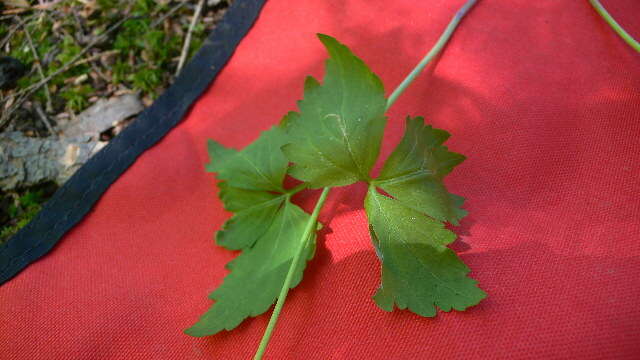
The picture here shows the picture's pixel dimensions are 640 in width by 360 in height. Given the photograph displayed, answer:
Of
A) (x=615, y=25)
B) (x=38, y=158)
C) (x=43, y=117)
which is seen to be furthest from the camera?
(x=43, y=117)

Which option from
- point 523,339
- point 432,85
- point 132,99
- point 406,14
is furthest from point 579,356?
point 132,99

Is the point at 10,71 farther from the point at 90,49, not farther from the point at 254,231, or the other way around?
the point at 254,231

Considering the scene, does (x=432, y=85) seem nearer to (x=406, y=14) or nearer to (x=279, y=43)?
(x=406, y=14)

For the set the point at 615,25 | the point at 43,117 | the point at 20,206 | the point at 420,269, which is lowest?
the point at 20,206

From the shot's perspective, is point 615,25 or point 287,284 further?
point 615,25

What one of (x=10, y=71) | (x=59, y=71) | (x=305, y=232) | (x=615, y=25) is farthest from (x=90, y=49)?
(x=615, y=25)

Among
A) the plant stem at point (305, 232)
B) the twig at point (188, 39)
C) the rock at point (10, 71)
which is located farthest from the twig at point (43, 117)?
the plant stem at point (305, 232)

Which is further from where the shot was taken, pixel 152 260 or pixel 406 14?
pixel 406 14
